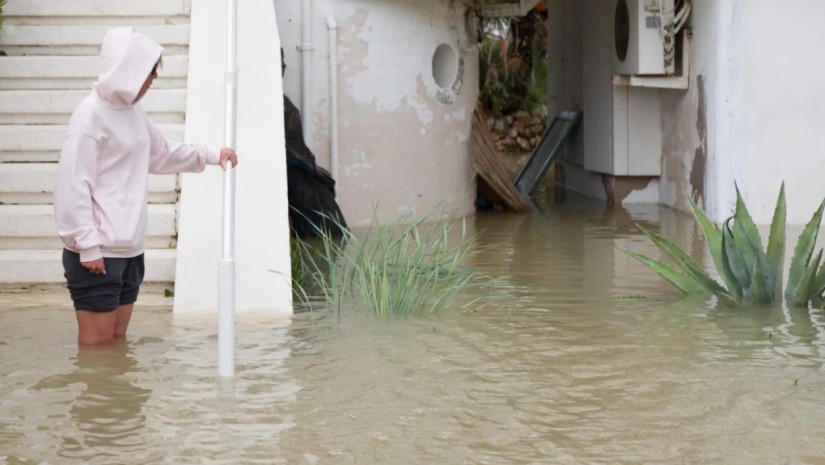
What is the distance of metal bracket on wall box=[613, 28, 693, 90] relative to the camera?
526 inches

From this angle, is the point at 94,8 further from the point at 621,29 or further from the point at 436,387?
the point at 621,29

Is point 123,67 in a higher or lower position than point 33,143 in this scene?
higher

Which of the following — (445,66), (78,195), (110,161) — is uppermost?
(445,66)

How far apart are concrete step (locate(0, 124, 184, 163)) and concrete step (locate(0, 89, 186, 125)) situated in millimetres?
300

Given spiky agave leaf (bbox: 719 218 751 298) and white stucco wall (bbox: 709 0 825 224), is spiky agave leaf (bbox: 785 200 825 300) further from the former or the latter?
white stucco wall (bbox: 709 0 825 224)

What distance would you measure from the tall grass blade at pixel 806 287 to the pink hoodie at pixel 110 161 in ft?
→ 13.1

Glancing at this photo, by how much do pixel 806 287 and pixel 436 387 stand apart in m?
3.01

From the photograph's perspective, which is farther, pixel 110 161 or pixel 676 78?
pixel 676 78

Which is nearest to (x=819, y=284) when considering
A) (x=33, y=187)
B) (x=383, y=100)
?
(x=33, y=187)

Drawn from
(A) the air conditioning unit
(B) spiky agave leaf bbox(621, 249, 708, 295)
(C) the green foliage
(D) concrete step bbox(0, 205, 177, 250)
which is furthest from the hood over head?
(C) the green foliage

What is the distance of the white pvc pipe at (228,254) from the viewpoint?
5512 millimetres

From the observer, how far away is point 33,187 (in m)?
8.21

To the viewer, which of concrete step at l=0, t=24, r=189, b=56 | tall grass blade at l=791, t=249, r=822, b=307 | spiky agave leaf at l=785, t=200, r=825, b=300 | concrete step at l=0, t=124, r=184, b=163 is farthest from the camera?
concrete step at l=0, t=24, r=189, b=56

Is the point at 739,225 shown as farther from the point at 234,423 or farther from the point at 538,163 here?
the point at 538,163
